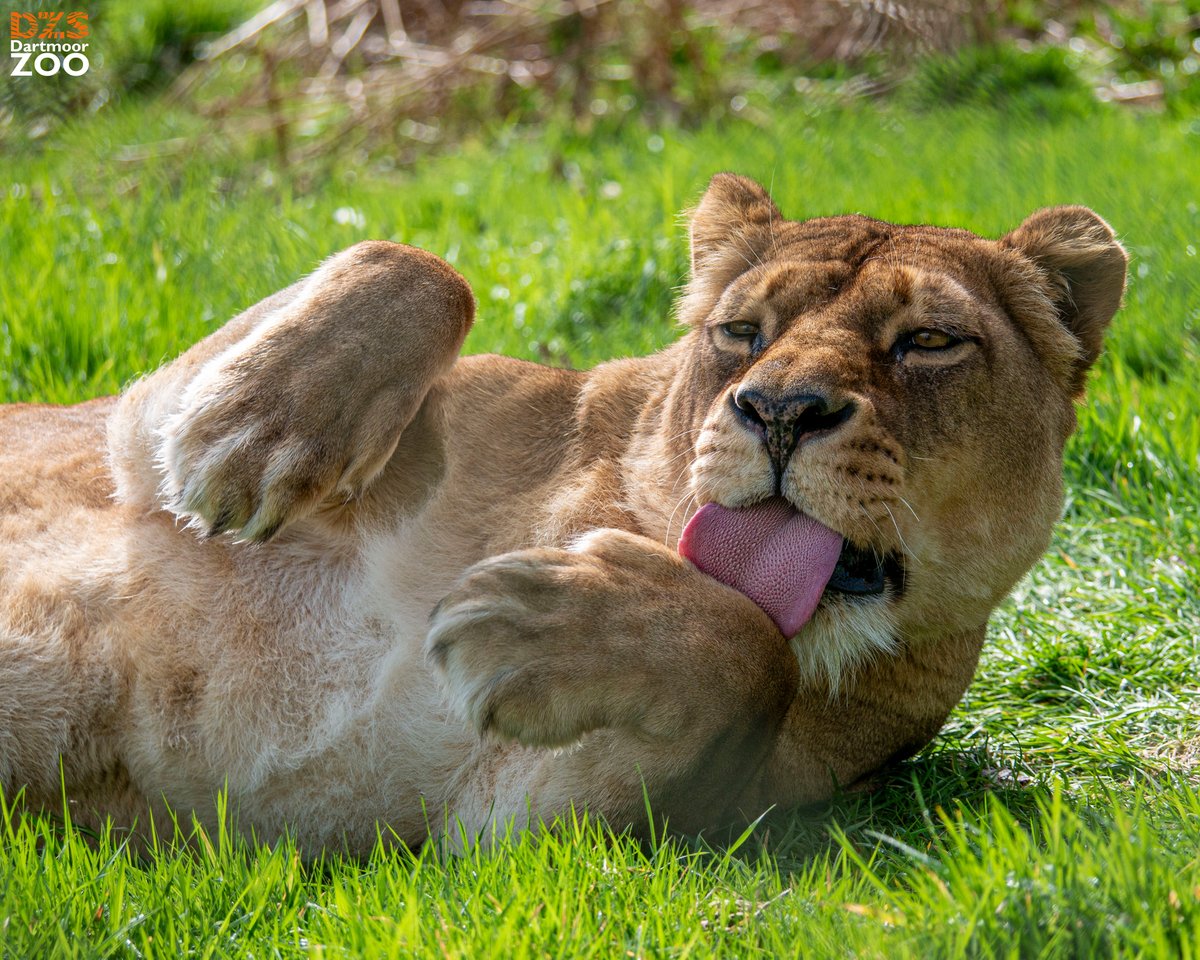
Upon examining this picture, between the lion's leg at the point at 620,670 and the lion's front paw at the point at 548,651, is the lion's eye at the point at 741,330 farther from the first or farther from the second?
the lion's front paw at the point at 548,651

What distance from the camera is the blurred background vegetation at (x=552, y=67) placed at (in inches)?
394

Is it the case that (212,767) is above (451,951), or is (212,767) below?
below

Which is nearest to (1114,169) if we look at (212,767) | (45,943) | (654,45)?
(654,45)

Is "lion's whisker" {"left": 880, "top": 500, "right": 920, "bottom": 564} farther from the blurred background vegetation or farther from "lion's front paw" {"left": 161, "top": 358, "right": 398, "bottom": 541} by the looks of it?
the blurred background vegetation

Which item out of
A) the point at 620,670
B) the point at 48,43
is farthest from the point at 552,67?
the point at 620,670

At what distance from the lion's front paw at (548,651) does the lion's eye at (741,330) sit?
101 centimetres

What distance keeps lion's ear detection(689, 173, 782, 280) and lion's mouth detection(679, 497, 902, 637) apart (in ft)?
3.60

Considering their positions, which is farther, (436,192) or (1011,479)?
(436,192)

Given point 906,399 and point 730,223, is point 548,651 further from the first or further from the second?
point 730,223

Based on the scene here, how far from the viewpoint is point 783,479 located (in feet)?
10.8

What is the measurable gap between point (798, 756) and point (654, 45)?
7992 mm

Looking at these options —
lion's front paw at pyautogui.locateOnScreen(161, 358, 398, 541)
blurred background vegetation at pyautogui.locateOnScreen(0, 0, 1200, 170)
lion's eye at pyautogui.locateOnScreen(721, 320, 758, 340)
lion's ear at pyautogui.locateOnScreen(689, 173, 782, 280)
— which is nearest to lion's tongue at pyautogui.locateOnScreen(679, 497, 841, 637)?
lion's eye at pyautogui.locateOnScreen(721, 320, 758, 340)

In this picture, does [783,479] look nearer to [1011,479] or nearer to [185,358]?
[1011,479]

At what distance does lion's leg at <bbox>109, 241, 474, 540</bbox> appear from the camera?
3523 millimetres
